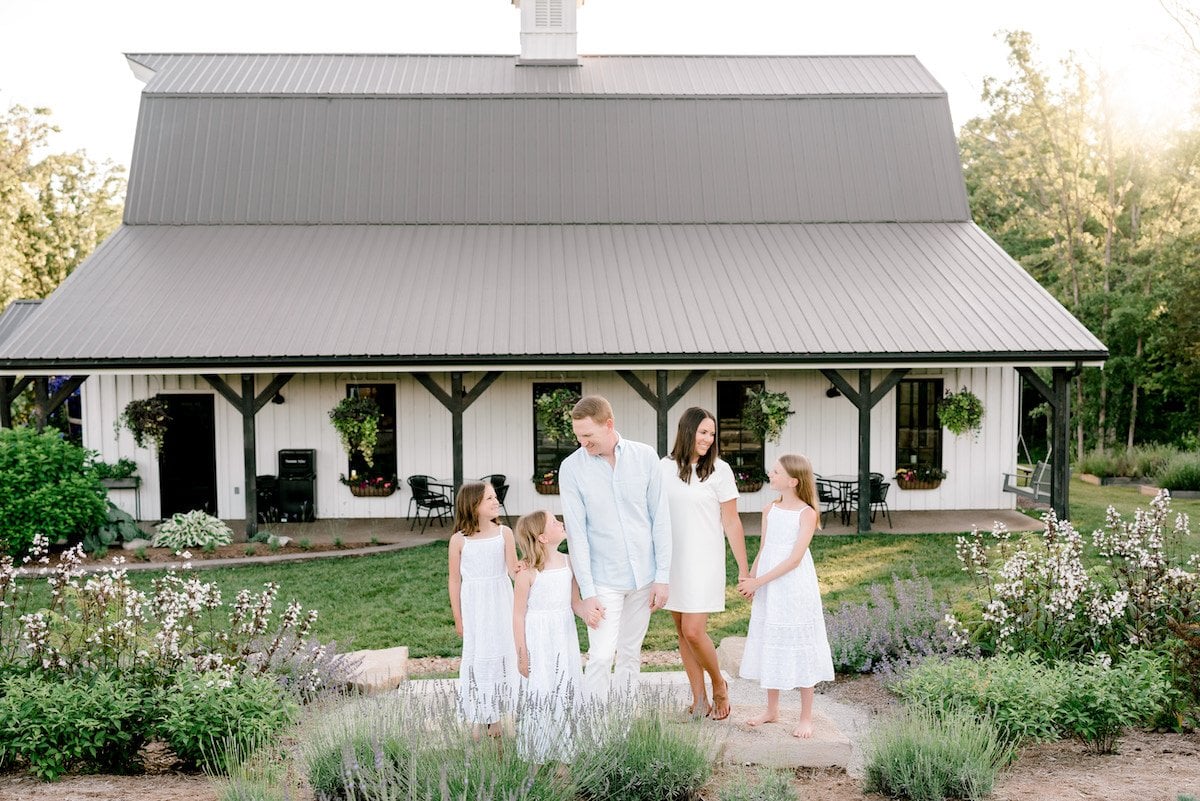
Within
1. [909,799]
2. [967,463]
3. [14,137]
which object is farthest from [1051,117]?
[14,137]

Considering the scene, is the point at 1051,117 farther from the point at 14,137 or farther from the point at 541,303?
the point at 14,137

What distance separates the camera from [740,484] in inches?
595

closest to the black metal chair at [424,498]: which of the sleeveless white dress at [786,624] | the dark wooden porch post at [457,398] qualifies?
the dark wooden porch post at [457,398]

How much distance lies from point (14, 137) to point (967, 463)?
2666cm

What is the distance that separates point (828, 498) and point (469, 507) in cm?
971

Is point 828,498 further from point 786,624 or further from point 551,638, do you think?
point 551,638

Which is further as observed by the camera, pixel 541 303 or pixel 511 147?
pixel 511 147

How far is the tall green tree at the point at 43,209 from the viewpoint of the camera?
28.1 m

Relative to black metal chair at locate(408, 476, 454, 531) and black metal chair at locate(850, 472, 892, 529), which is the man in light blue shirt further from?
black metal chair at locate(850, 472, 892, 529)

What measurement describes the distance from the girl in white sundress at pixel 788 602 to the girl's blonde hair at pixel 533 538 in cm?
109

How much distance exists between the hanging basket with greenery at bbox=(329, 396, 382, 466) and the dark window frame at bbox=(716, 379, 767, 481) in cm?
504

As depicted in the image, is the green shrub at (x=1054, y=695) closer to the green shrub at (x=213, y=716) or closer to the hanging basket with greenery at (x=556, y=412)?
the green shrub at (x=213, y=716)

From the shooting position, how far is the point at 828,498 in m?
14.4

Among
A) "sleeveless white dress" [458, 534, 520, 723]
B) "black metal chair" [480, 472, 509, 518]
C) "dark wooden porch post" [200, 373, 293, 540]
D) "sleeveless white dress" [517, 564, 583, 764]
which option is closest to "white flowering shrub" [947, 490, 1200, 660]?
"sleeveless white dress" [517, 564, 583, 764]
